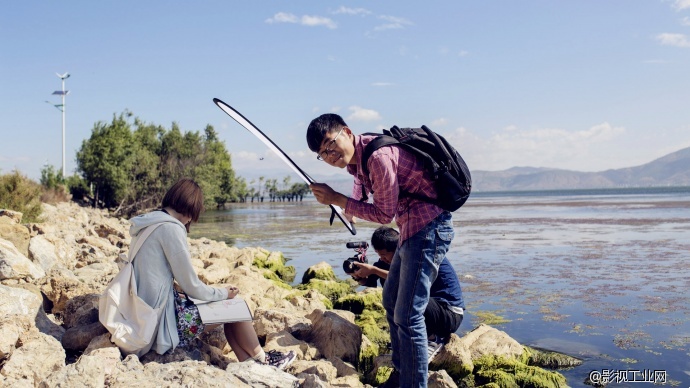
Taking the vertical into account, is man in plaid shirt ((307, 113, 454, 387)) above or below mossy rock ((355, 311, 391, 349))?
above

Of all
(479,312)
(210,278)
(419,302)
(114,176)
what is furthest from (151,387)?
(114,176)

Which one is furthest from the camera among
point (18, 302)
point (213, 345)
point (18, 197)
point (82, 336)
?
point (18, 197)

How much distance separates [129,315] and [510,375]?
115 inches

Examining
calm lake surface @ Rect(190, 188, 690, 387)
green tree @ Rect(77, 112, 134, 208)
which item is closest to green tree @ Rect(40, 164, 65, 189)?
green tree @ Rect(77, 112, 134, 208)

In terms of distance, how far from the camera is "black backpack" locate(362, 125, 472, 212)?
11.2ft

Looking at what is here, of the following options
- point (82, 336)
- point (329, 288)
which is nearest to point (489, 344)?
point (82, 336)

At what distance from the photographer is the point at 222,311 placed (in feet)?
13.3

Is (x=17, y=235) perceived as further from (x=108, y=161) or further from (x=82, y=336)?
(x=108, y=161)

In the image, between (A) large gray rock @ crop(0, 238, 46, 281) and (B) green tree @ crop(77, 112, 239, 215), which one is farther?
(B) green tree @ crop(77, 112, 239, 215)

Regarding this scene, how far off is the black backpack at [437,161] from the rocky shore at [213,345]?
1.34 metres

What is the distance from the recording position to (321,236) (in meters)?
19.6

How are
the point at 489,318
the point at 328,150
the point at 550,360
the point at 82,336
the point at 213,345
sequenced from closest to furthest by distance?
the point at 328,150 → the point at 82,336 → the point at 213,345 → the point at 550,360 → the point at 489,318

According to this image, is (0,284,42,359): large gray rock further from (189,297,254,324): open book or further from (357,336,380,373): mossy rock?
(357,336,380,373): mossy rock

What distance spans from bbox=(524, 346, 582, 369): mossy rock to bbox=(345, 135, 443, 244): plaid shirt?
2.64 meters
